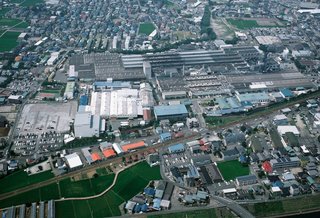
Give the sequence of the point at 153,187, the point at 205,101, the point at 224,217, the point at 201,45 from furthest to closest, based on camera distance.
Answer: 1. the point at 201,45
2. the point at 205,101
3. the point at 153,187
4. the point at 224,217

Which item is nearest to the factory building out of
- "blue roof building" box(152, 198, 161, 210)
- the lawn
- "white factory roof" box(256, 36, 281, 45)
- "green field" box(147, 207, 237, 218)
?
"blue roof building" box(152, 198, 161, 210)

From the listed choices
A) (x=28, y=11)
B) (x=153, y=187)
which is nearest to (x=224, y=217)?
(x=153, y=187)

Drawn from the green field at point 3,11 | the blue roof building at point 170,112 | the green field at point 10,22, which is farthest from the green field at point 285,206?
the green field at point 3,11

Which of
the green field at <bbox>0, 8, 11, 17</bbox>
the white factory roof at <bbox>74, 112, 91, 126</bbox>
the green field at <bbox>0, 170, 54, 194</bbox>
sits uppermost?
the white factory roof at <bbox>74, 112, 91, 126</bbox>

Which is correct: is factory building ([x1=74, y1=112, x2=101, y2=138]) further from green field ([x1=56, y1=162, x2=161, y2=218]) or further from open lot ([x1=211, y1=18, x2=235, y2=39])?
open lot ([x1=211, y1=18, x2=235, y2=39])

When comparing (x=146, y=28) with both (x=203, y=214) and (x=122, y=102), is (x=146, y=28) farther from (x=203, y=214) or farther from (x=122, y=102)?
(x=203, y=214)

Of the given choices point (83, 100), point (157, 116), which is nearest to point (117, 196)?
point (157, 116)

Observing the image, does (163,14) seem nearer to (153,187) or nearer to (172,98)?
(172,98)
